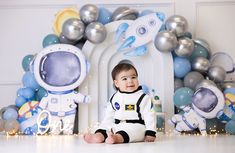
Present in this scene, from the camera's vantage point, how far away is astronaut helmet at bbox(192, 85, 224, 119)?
386cm

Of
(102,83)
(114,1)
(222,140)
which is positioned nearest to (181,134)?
(222,140)

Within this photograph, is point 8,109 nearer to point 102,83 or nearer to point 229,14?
point 102,83

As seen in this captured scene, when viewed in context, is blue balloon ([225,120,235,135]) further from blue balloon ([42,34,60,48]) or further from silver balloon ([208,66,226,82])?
blue balloon ([42,34,60,48])

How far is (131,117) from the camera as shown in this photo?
3.32 meters

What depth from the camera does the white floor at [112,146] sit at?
2.84 meters

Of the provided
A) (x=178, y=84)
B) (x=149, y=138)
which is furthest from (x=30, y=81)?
(x=149, y=138)

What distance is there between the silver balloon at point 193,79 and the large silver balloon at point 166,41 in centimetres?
27

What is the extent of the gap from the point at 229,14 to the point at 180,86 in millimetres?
966

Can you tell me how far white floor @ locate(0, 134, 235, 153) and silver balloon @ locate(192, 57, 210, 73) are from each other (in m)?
0.68

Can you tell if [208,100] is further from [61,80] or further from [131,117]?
[61,80]

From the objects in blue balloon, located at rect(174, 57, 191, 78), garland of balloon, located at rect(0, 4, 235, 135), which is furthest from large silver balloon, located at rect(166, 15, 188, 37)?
blue balloon, located at rect(174, 57, 191, 78)

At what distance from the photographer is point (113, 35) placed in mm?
4270

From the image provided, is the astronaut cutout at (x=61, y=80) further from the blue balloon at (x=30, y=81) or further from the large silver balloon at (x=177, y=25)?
the large silver balloon at (x=177, y=25)

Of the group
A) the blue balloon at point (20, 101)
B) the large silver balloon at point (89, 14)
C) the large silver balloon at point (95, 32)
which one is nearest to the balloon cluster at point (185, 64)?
the large silver balloon at point (95, 32)
